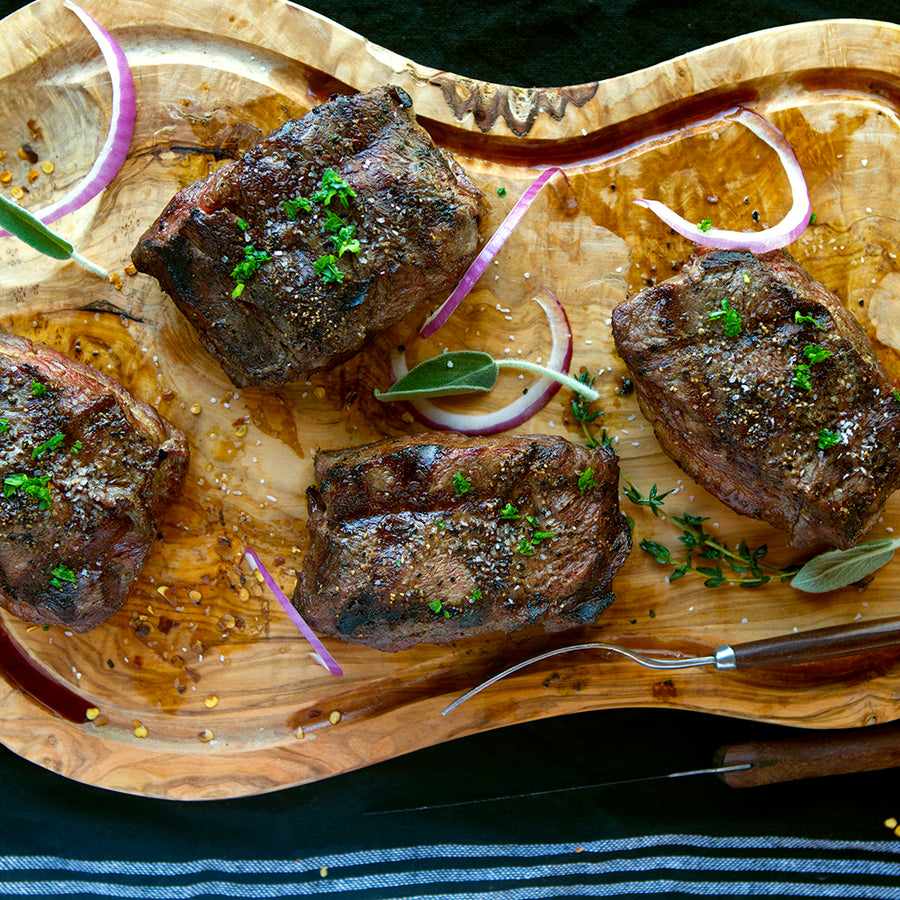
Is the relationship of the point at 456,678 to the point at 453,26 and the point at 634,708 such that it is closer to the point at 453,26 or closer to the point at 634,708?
the point at 634,708

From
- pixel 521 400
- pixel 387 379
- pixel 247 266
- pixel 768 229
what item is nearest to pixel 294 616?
pixel 387 379

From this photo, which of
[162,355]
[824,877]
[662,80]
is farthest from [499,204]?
[824,877]

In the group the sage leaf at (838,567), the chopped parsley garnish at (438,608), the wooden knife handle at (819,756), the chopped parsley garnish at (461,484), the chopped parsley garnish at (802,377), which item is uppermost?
the chopped parsley garnish at (802,377)

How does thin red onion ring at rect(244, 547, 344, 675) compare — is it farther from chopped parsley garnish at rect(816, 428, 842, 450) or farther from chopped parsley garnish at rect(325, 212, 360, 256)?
chopped parsley garnish at rect(816, 428, 842, 450)

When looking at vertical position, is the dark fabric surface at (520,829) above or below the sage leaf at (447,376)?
below

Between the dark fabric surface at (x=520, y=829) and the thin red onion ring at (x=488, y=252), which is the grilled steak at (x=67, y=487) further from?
the dark fabric surface at (x=520, y=829)

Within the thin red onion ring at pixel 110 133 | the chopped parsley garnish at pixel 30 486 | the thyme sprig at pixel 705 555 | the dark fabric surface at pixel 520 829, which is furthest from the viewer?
the dark fabric surface at pixel 520 829

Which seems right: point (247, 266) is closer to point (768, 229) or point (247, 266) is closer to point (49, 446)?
point (49, 446)

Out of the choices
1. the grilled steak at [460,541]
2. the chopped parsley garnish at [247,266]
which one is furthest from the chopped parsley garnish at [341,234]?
the grilled steak at [460,541]
